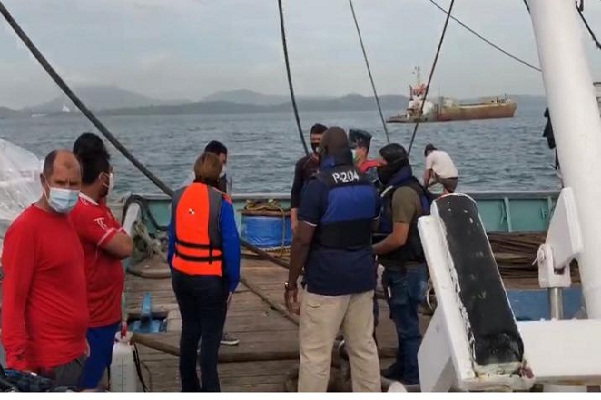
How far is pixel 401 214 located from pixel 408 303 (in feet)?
2.05

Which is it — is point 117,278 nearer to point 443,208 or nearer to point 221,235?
point 221,235

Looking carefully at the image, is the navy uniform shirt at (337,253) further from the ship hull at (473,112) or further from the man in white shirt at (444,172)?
the ship hull at (473,112)

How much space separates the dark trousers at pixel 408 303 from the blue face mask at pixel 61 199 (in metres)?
2.33

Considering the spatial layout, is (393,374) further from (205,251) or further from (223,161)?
(223,161)

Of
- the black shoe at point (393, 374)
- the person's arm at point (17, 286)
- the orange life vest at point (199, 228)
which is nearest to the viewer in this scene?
the person's arm at point (17, 286)

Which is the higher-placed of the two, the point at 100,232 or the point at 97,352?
the point at 100,232

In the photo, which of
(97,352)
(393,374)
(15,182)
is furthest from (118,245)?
(15,182)

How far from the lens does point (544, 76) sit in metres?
2.56

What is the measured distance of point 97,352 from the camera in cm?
370

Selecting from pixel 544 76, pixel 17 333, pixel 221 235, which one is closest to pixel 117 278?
pixel 221 235

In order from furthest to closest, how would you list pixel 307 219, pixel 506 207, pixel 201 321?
pixel 506 207 → pixel 201 321 → pixel 307 219

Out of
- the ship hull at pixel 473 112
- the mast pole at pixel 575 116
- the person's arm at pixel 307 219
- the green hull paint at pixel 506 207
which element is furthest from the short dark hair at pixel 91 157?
the ship hull at pixel 473 112

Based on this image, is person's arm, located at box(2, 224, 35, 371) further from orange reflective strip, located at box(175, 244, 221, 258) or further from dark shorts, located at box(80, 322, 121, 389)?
orange reflective strip, located at box(175, 244, 221, 258)

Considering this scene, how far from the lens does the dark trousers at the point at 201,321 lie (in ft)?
13.7
